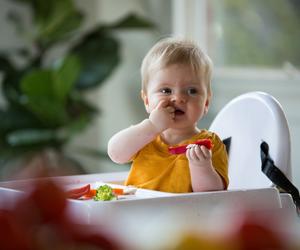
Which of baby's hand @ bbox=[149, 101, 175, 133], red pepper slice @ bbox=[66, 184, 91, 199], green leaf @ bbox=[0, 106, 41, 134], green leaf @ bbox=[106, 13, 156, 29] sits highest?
green leaf @ bbox=[106, 13, 156, 29]

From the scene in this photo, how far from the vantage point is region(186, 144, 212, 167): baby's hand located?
106 cm

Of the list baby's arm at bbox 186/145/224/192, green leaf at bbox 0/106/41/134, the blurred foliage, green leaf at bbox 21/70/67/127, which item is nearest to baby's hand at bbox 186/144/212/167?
baby's arm at bbox 186/145/224/192

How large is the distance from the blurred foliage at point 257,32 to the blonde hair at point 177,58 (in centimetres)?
152

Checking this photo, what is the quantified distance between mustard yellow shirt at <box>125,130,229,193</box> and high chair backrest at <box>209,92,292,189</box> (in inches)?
3.8

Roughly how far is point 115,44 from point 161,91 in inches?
79.1

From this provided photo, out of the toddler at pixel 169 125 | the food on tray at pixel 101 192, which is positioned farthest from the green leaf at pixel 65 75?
the food on tray at pixel 101 192

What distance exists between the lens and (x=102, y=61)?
124 inches

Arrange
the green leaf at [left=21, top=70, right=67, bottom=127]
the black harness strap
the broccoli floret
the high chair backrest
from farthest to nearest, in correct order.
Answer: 1. the green leaf at [left=21, top=70, right=67, bottom=127]
2. the high chair backrest
3. the black harness strap
4. the broccoli floret

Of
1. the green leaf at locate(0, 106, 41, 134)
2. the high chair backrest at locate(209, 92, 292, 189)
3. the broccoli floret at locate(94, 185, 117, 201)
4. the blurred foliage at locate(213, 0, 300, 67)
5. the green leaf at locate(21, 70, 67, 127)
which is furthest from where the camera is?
the green leaf at locate(0, 106, 41, 134)

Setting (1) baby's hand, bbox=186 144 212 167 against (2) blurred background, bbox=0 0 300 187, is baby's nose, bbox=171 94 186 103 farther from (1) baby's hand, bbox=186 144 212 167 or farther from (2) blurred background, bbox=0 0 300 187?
(2) blurred background, bbox=0 0 300 187

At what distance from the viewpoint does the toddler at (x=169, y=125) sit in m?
1.14

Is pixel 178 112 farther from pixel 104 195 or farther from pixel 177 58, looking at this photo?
pixel 104 195

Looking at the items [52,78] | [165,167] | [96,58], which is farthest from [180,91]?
[96,58]

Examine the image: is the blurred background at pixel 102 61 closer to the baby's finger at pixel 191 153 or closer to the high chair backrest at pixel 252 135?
the high chair backrest at pixel 252 135
